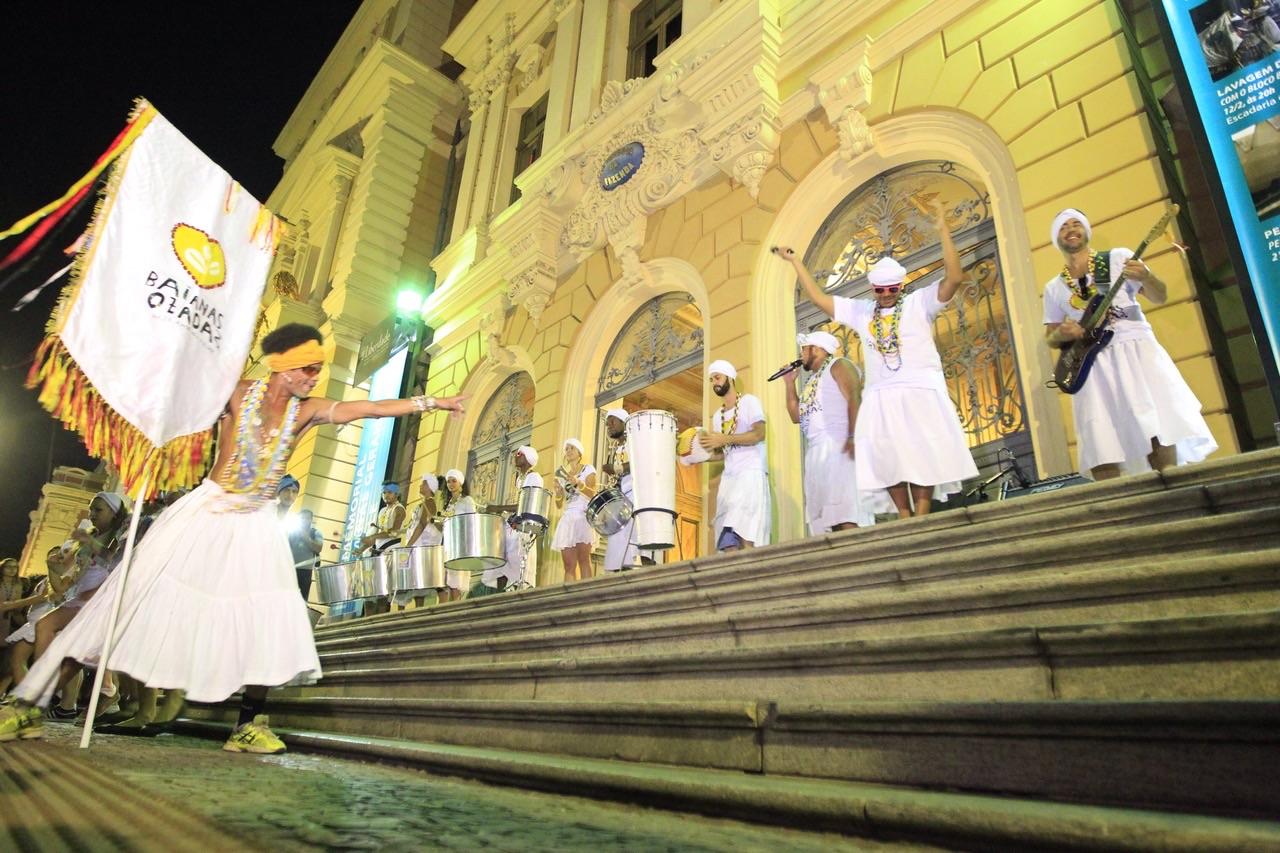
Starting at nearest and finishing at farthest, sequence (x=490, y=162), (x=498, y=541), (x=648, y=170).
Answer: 1. (x=498, y=541)
2. (x=648, y=170)
3. (x=490, y=162)

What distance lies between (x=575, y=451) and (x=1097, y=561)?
6.96 metres

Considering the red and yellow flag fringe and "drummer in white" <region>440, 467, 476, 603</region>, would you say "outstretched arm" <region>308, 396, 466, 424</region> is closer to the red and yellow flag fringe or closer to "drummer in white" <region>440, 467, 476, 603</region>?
the red and yellow flag fringe

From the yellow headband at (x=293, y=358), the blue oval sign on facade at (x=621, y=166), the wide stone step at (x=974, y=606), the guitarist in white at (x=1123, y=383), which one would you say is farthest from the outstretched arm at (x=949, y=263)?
the blue oval sign on facade at (x=621, y=166)

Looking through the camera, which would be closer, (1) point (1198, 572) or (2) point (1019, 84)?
(1) point (1198, 572)

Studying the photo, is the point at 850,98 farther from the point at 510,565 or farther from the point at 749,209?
the point at 510,565

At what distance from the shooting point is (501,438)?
A: 1242cm

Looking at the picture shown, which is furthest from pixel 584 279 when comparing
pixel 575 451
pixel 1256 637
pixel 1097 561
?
pixel 1256 637

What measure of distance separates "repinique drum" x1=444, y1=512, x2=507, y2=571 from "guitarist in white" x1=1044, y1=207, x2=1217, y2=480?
5114mm

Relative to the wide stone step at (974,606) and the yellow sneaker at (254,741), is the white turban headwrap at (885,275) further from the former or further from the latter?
the yellow sneaker at (254,741)

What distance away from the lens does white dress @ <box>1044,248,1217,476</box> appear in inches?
158

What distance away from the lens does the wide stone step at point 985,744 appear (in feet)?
4.94

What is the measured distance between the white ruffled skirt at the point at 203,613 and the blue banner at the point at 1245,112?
19.3 ft

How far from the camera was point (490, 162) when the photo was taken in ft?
49.8

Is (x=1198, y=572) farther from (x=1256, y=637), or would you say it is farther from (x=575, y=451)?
(x=575, y=451)
